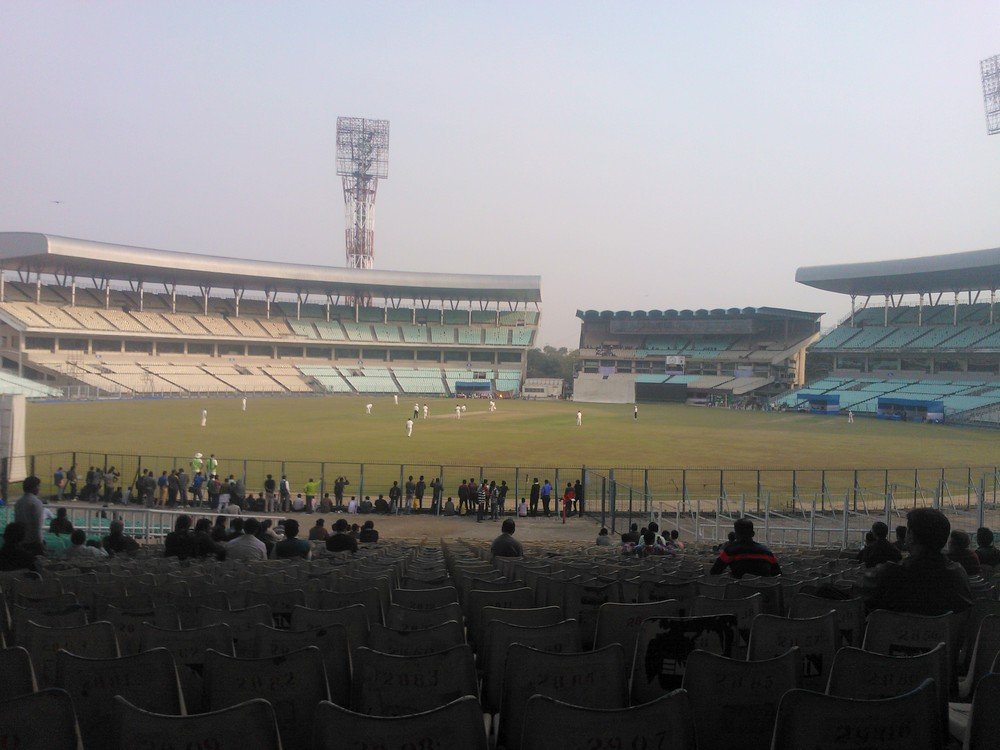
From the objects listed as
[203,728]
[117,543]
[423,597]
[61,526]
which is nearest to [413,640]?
[203,728]

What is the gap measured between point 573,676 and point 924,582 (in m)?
2.95

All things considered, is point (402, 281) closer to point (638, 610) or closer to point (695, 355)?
point (695, 355)

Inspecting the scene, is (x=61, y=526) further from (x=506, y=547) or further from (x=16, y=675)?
(x=16, y=675)

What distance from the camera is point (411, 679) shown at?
3156 mm

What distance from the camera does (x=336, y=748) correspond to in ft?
8.08

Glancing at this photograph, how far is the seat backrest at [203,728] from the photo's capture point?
8.02ft

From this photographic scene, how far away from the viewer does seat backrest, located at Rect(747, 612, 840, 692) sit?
3.68m

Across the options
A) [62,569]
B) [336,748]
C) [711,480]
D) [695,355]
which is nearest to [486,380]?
[695,355]

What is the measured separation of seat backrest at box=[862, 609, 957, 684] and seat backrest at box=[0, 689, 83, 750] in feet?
11.7

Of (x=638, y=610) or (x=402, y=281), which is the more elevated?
(x=402, y=281)

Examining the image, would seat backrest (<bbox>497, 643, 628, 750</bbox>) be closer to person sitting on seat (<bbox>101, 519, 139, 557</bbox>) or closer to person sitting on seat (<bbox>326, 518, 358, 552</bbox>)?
person sitting on seat (<bbox>326, 518, 358, 552</bbox>)

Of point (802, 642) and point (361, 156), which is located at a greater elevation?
point (361, 156)

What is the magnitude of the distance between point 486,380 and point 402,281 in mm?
17609

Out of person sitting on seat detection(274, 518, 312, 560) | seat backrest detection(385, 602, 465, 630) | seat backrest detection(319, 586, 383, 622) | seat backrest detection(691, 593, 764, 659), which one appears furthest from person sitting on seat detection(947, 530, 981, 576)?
person sitting on seat detection(274, 518, 312, 560)
